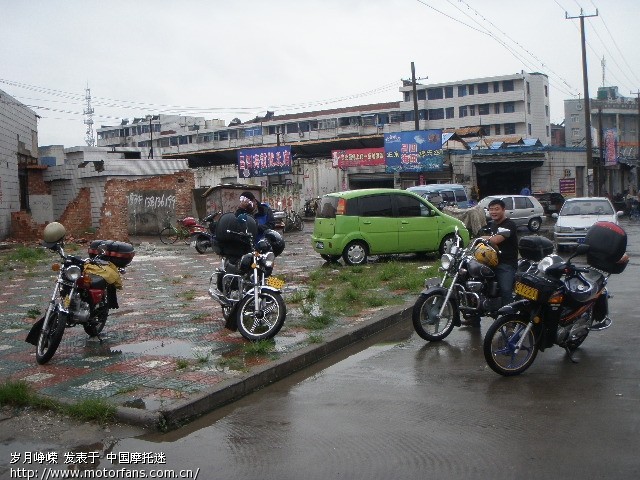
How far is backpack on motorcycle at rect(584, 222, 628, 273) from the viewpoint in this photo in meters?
7.12

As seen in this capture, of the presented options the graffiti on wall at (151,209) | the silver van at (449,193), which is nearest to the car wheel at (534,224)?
the silver van at (449,193)

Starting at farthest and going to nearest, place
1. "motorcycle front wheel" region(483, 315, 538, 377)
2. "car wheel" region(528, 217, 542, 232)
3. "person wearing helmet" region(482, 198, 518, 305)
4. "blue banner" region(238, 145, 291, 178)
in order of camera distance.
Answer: "blue banner" region(238, 145, 291, 178), "car wheel" region(528, 217, 542, 232), "person wearing helmet" region(482, 198, 518, 305), "motorcycle front wheel" region(483, 315, 538, 377)

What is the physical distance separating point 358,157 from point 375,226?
27.0 metres

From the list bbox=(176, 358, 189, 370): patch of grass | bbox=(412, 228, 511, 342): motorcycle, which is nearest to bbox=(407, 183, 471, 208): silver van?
bbox=(412, 228, 511, 342): motorcycle

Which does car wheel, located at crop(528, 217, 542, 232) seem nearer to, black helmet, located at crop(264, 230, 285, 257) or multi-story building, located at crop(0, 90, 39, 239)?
multi-story building, located at crop(0, 90, 39, 239)

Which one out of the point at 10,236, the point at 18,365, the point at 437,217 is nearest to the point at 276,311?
the point at 18,365

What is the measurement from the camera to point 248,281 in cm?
858

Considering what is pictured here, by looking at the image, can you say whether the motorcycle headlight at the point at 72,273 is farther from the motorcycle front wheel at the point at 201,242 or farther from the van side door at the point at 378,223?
the motorcycle front wheel at the point at 201,242

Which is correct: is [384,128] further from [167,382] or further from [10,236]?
[167,382]

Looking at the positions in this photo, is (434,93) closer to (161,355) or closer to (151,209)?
(151,209)

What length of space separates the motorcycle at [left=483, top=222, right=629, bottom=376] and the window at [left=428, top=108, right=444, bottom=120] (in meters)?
75.4

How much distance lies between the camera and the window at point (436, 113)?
80625 millimetres

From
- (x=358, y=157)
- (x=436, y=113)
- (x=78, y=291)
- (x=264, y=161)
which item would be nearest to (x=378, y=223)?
(x=78, y=291)

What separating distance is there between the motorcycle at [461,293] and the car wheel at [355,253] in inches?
313
